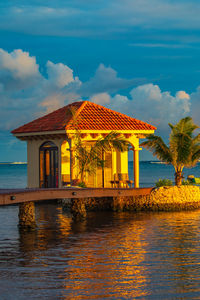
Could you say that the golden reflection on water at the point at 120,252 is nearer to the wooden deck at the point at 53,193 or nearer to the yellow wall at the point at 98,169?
the wooden deck at the point at 53,193

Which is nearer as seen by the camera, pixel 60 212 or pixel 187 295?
pixel 187 295

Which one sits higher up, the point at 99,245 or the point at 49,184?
the point at 49,184

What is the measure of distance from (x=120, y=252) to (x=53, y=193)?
19.4 feet

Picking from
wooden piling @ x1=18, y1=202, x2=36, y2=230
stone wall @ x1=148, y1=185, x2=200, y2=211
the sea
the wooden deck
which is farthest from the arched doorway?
wooden piling @ x1=18, y1=202, x2=36, y2=230

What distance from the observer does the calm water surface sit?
39.1 ft

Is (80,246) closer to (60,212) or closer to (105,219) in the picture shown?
(105,219)

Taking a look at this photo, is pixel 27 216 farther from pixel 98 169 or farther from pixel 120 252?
pixel 98 169

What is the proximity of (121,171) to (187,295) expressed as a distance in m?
18.7

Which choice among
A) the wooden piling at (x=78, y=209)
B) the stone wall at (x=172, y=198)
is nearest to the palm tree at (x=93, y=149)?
the wooden piling at (x=78, y=209)

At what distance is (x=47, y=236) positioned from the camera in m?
19.8

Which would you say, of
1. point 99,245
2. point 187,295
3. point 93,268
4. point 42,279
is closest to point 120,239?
point 99,245

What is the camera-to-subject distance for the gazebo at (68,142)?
28.2 meters

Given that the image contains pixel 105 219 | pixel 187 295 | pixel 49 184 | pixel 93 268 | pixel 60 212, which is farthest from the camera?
pixel 49 184

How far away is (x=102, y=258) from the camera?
51.2 feet
